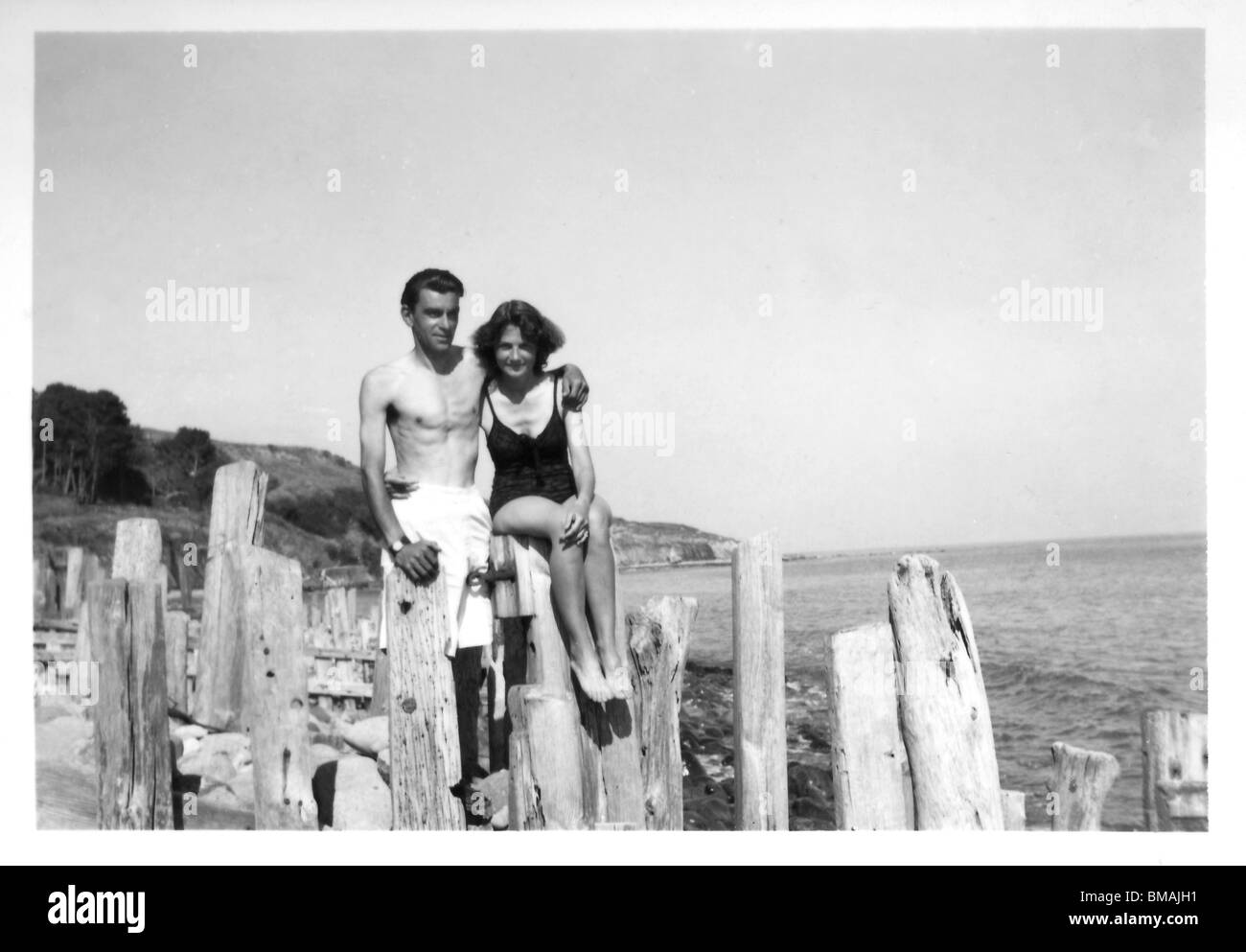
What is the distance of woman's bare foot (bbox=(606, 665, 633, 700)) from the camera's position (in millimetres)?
5469

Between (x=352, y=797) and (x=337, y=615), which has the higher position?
(x=337, y=615)

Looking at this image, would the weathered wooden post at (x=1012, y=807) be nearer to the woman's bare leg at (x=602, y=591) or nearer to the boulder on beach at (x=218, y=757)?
the woman's bare leg at (x=602, y=591)

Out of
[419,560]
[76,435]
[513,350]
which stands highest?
[513,350]

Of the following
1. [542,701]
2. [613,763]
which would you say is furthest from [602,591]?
[613,763]

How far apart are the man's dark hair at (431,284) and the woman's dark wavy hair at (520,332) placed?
211 mm

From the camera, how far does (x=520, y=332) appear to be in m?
5.73

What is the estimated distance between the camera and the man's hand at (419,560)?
5.42 metres

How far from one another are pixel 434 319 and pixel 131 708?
199 centimetres

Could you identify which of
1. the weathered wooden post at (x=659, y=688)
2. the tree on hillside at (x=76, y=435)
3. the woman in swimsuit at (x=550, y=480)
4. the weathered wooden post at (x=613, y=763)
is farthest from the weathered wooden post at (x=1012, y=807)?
the tree on hillside at (x=76, y=435)

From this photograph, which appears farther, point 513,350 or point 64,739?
point 64,739

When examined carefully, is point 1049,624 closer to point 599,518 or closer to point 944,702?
point 944,702
